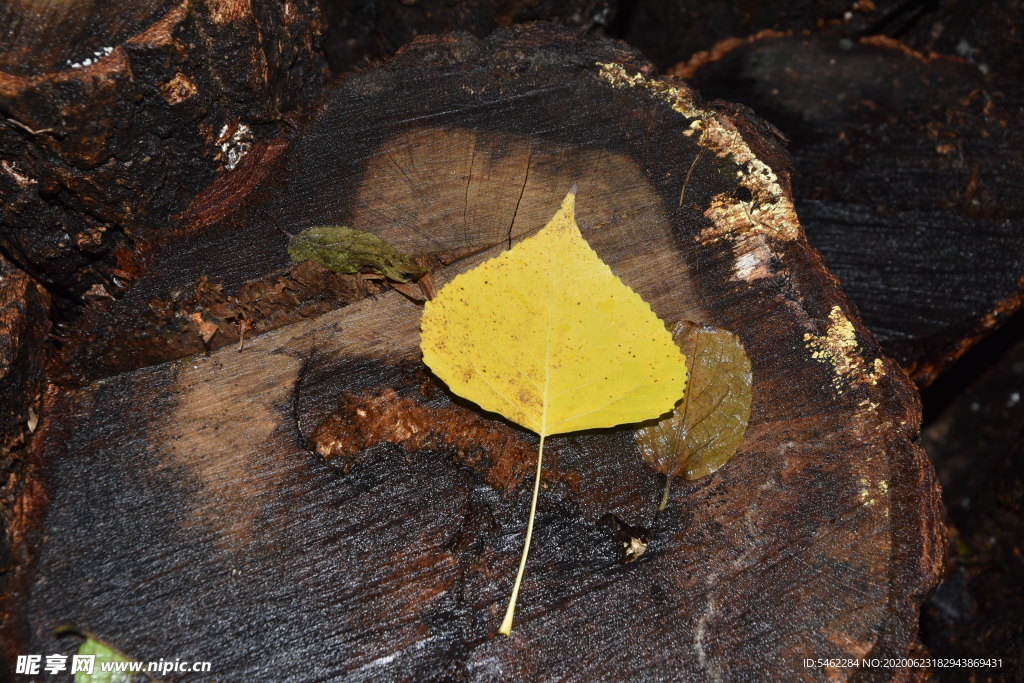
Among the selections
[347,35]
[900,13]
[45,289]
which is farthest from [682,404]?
[900,13]

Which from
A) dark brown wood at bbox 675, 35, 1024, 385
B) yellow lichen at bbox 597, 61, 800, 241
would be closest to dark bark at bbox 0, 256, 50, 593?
yellow lichen at bbox 597, 61, 800, 241

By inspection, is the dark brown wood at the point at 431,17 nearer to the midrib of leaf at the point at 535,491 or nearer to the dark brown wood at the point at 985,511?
the midrib of leaf at the point at 535,491

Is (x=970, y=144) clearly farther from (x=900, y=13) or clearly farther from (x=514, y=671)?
(x=514, y=671)

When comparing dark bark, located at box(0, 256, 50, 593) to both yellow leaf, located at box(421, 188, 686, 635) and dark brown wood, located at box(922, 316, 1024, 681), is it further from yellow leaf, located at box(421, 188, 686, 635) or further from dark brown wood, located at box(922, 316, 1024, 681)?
dark brown wood, located at box(922, 316, 1024, 681)

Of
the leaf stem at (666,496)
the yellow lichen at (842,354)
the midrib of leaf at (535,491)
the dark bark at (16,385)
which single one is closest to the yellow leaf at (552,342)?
the midrib of leaf at (535,491)

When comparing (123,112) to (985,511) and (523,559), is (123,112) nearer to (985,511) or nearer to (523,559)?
(523,559)
